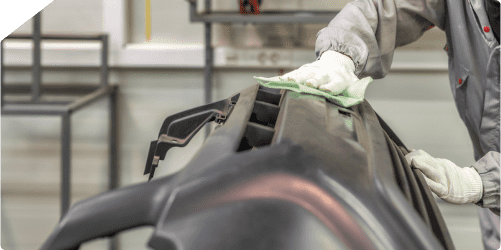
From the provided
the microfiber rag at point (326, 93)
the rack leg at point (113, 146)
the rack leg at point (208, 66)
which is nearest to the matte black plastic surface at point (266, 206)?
the microfiber rag at point (326, 93)

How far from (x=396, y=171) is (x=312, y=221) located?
6.9 inches

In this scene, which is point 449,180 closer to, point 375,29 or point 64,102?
point 375,29

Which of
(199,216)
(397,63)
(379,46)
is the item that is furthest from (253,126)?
(397,63)

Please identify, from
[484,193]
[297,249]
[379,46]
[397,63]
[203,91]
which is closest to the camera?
[297,249]

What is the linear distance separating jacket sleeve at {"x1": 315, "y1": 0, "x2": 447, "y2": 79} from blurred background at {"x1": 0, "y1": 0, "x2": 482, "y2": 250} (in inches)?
38.1

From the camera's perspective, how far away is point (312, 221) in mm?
264

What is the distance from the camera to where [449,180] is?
0.75 meters

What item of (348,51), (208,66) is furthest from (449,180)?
(208,66)

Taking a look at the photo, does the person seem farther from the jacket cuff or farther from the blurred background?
the blurred background

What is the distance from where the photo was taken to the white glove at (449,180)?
0.72 m

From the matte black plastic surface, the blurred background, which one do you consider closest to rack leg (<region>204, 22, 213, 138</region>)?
the blurred background

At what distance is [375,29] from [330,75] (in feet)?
1.16

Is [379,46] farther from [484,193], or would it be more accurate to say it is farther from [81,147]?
[81,147]

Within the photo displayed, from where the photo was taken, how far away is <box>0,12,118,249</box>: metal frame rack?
1.53 metres
